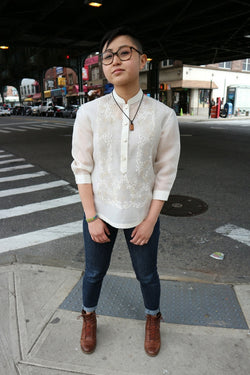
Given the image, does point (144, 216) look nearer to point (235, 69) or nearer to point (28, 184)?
point (28, 184)

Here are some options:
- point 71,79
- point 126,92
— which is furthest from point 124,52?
point 71,79

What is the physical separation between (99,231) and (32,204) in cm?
382

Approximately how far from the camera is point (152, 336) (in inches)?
81.7

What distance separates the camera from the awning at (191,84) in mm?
33406

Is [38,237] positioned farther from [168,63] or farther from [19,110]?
[19,110]

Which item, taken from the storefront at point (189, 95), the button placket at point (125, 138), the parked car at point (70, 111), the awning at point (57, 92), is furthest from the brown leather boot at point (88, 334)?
the awning at point (57, 92)

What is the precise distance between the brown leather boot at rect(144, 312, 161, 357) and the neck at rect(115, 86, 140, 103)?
60.6 inches

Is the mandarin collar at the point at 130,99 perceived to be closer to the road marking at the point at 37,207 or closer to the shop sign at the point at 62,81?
the road marking at the point at 37,207

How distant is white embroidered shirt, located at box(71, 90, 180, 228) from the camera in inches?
66.7

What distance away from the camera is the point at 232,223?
4.35 metres

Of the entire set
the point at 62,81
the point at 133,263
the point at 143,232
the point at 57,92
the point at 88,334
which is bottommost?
the point at 88,334

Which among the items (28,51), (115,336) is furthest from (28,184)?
(28,51)

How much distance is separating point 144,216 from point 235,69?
41.5m

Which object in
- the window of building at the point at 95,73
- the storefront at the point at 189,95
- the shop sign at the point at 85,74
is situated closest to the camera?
the storefront at the point at 189,95
